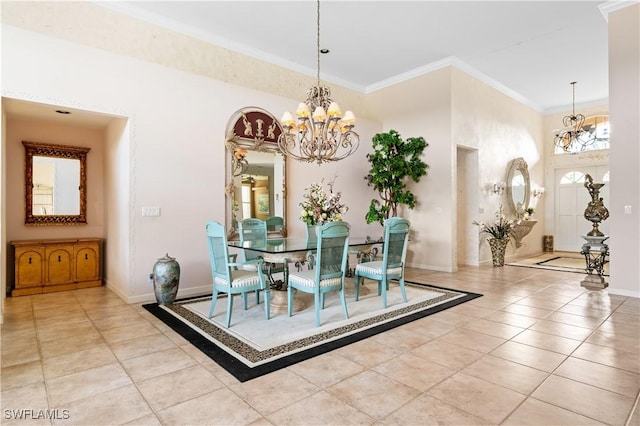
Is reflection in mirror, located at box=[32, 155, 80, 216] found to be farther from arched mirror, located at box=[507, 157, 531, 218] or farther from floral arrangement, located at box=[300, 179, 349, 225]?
arched mirror, located at box=[507, 157, 531, 218]

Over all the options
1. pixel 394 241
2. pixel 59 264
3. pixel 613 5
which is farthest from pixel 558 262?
pixel 59 264

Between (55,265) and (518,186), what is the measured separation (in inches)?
362

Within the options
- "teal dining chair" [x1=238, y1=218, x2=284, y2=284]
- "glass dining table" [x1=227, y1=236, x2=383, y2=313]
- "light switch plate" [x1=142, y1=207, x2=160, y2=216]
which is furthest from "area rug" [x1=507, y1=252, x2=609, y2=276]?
"light switch plate" [x1=142, y1=207, x2=160, y2=216]

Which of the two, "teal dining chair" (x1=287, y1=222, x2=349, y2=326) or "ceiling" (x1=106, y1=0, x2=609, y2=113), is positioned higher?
"ceiling" (x1=106, y1=0, x2=609, y2=113)

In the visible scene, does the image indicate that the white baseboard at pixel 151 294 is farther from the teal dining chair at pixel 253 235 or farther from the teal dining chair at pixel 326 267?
the teal dining chair at pixel 326 267

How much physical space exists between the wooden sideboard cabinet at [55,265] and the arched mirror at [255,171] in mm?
2197

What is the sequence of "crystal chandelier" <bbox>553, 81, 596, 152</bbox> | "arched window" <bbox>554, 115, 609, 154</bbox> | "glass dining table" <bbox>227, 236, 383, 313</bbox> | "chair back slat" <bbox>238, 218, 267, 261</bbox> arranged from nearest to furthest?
"glass dining table" <bbox>227, 236, 383, 313</bbox>
"chair back slat" <bbox>238, 218, 267, 261</bbox>
"crystal chandelier" <bbox>553, 81, 596, 152</bbox>
"arched window" <bbox>554, 115, 609, 154</bbox>

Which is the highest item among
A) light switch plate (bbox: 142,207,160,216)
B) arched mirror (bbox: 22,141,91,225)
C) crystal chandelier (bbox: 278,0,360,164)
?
crystal chandelier (bbox: 278,0,360,164)

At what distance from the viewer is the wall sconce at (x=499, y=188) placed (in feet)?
24.4

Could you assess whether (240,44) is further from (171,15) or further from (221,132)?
(221,132)

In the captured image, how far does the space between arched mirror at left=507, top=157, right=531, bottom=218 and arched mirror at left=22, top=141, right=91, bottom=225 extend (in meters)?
8.37

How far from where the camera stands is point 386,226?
3.98 m

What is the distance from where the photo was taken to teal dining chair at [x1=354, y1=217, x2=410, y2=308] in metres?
4.00

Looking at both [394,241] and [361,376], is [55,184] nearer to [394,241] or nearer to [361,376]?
[394,241]
